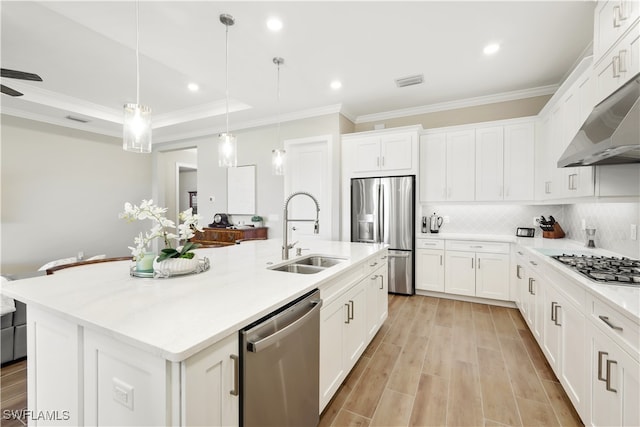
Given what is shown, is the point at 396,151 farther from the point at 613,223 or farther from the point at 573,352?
the point at 573,352

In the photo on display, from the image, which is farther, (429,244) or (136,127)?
(429,244)

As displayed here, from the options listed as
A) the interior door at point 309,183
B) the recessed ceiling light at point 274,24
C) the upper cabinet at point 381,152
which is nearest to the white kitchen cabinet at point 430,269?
the upper cabinet at point 381,152

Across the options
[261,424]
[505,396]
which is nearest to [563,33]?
[505,396]

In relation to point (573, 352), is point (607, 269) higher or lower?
higher

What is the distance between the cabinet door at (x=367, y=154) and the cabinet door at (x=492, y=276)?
195 cm

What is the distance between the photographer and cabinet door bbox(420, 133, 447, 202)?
403 centimetres

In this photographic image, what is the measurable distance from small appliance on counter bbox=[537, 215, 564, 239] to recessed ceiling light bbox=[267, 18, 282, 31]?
3.88 m

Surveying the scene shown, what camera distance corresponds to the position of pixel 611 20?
6.08ft

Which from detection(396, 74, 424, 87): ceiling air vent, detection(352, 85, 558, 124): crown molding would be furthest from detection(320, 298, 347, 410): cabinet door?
detection(352, 85, 558, 124): crown molding

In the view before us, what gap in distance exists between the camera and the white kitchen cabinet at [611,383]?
1.11 m

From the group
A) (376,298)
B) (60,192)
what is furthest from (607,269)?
(60,192)

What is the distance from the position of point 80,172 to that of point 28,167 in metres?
0.72

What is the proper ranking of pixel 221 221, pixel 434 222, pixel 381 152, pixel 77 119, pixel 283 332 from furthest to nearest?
pixel 221 221, pixel 77 119, pixel 434 222, pixel 381 152, pixel 283 332

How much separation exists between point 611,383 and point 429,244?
2705 millimetres
